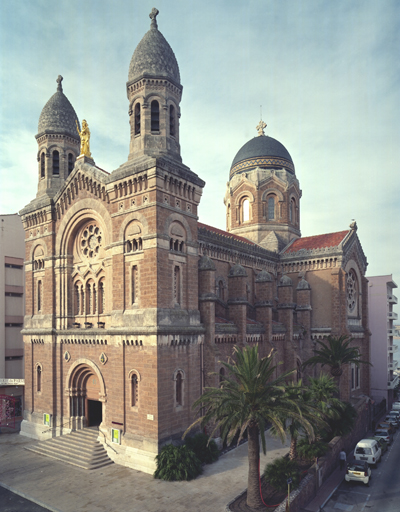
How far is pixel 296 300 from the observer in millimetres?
39781

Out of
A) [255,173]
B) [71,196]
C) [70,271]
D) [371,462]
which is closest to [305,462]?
[371,462]

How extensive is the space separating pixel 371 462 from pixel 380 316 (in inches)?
1174

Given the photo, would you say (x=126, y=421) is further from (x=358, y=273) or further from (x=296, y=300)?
(x=358, y=273)

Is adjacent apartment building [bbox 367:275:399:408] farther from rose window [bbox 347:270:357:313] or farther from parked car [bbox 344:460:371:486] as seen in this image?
parked car [bbox 344:460:371:486]

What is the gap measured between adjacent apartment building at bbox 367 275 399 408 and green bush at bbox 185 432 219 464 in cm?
3153

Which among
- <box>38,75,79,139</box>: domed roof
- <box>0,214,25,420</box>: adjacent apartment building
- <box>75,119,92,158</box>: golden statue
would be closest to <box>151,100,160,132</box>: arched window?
<box>75,119,92,158</box>: golden statue

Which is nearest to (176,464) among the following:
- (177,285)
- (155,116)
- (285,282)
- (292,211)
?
(177,285)

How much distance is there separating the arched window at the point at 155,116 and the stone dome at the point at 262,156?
2272 centimetres

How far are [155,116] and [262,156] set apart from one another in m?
23.4

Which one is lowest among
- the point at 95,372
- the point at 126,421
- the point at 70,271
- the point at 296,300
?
the point at 126,421

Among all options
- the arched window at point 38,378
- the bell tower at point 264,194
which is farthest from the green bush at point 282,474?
the bell tower at point 264,194

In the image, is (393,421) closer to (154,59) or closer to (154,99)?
(154,99)

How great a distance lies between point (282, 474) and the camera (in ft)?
66.3

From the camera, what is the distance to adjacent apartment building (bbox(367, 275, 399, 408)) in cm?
4925
